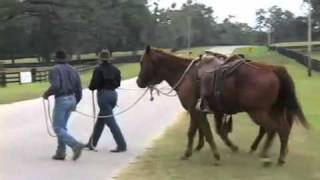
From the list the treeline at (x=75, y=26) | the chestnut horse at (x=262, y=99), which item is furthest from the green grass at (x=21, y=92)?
the treeline at (x=75, y=26)

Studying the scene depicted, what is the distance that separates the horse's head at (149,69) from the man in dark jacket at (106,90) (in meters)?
0.59

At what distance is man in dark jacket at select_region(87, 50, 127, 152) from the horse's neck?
0.96 meters

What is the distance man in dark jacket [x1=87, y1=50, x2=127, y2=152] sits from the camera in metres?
A: 12.0

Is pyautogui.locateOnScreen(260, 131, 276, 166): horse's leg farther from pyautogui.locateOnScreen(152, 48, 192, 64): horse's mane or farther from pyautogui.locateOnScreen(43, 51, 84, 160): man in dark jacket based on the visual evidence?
pyautogui.locateOnScreen(43, 51, 84, 160): man in dark jacket

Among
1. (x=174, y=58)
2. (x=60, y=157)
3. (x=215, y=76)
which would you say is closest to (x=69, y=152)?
(x=60, y=157)

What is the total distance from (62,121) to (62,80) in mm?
701

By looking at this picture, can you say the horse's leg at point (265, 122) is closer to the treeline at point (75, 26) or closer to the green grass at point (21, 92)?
the green grass at point (21, 92)

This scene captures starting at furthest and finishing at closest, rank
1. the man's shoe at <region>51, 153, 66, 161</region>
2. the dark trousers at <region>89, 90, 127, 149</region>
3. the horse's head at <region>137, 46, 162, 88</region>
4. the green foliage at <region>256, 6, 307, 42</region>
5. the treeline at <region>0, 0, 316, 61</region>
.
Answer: the green foliage at <region>256, 6, 307, 42</region>, the treeline at <region>0, 0, 316, 61</region>, the dark trousers at <region>89, 90, 127, 149</region>, the horse's head at <region>137, 46, 162, 88</region>, the man's shoe at <region>51, 153, 66, 161</region>

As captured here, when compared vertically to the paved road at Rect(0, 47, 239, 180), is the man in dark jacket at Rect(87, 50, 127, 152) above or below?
above

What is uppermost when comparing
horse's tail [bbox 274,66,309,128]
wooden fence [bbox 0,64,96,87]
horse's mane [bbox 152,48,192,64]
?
horse's mane [bbox 152,48,192,64]

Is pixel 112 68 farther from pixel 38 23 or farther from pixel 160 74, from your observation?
pixel 38 23

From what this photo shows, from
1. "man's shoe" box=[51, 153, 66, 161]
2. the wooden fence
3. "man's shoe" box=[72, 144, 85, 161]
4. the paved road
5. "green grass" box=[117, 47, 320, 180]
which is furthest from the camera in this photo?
the wooden fence

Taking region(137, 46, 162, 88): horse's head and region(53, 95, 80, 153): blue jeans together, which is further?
region(137, 46, 162, 88): horse's head

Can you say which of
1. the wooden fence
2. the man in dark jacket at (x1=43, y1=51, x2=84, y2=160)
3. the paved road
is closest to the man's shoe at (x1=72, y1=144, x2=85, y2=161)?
the man in dark jacket at (x1=43, y1=51, x2=84, y2=160)
